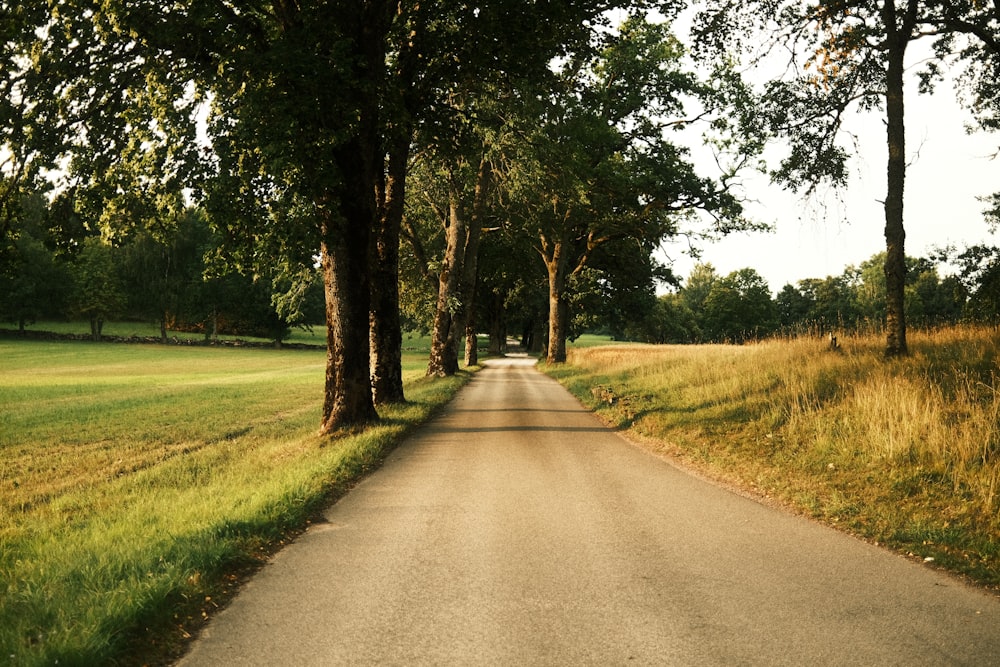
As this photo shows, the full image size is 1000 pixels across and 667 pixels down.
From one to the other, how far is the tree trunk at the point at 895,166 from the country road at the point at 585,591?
9.19 metres

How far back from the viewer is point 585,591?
4770 millimetres

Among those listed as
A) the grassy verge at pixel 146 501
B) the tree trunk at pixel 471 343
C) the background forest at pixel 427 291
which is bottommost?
the grassy verge at pixel 146 501

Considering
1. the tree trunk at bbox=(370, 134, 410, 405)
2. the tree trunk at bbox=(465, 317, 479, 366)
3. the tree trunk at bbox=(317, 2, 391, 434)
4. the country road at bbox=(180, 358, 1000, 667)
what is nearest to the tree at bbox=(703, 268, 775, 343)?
the tree trunk at bbox=(465, 317, 479, 366)

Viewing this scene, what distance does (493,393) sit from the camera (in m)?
21.3

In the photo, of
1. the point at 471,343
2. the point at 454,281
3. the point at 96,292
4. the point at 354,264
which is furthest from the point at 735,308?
the point at 354,264

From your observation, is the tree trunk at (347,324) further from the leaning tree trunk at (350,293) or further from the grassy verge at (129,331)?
the grassy verge at (129,331)

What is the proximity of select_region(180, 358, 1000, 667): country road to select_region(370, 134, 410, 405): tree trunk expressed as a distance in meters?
8.56

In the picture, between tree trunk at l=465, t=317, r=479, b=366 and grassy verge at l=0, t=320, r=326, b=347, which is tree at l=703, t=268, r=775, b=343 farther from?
tree trunk at l=465, t=317, r=479, b=366

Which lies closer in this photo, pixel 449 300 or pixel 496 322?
pixel 449 300

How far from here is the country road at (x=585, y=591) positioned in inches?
152

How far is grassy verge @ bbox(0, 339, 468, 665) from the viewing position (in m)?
4.14

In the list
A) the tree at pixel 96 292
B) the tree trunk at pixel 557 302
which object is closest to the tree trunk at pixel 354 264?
the tree trunk at pixel 557 302

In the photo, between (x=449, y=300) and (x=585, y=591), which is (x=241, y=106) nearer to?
(x=585, y=591)

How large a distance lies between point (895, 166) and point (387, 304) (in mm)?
12106
